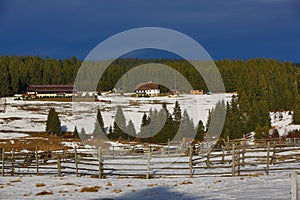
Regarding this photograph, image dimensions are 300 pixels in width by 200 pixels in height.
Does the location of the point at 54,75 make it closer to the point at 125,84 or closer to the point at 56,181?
the point at 125,84

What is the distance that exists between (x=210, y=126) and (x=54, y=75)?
285 ft

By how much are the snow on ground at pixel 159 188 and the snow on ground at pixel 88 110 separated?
167 feet

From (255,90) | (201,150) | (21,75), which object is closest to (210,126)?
(201,150)

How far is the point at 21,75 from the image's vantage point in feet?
458

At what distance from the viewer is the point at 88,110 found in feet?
323

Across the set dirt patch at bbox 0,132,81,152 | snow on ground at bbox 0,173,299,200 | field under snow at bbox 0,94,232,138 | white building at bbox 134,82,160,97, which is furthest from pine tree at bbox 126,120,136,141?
white building at bbox 134,82,160,97

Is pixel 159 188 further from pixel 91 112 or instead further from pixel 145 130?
pixel 91 112

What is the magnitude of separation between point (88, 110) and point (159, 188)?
81.6m

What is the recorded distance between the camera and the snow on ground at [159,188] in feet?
49.9

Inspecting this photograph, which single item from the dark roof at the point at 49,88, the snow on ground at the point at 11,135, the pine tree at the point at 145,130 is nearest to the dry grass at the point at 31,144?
the snow on ground at the point at 11,135

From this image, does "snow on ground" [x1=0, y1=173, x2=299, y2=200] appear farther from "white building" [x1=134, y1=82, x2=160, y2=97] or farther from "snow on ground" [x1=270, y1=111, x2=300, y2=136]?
"white building" [x1=134, y1=82, x2=160, y2=97]

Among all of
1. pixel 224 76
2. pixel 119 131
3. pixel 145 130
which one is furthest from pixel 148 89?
pixel 119 131

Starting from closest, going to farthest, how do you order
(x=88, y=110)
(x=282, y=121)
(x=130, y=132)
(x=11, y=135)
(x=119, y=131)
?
(x=130, y=132), (x=119, y=131), (x=11, y=135), (x=282, y=121), (x=88, y=110)

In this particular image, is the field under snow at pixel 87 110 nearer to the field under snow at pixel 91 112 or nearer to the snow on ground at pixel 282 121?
the field under snow at pixel 91 112
